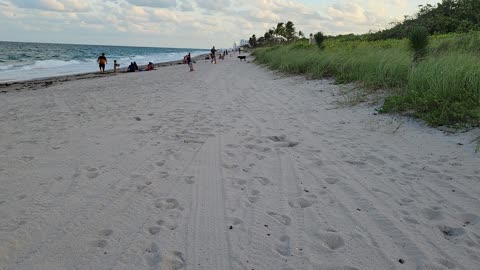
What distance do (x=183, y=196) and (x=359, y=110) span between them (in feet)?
14.8

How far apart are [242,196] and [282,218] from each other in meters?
0.57

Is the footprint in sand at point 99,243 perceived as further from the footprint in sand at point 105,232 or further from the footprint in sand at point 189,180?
the footprint in sand at point 189,180

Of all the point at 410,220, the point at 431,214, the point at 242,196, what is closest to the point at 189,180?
the point at 242,196

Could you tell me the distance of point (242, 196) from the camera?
11.0 ft

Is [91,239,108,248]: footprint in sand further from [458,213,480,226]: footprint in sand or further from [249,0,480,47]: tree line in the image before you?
[249,0,480,47]: tree line

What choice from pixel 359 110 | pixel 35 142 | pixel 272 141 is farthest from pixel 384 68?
pixel 35 142

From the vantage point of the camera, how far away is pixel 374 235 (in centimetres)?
259

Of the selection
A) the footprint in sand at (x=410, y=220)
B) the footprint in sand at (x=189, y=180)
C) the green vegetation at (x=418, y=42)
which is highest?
the green vegetation at (x=418, y=42)

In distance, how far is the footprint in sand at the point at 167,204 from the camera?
3.12m

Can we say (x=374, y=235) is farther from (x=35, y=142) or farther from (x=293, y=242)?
(x=35, y=142)

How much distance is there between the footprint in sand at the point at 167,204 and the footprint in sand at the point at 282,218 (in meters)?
0.86

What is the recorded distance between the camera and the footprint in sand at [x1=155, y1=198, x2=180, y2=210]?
3123 mm

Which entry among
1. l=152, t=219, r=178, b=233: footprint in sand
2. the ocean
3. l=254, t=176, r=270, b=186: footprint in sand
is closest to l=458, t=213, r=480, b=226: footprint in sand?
l=254, t=176, r=270, b=186: footprint in sand

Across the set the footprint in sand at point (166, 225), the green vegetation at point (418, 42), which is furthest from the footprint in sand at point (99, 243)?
the green vegetation at point (418, 42)
